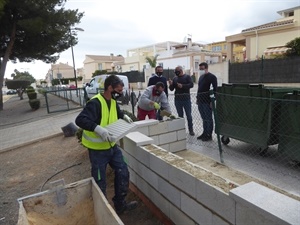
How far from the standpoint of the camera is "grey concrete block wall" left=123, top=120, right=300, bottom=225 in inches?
62.6

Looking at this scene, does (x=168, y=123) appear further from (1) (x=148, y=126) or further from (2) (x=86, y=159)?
(2) (x=86, y=159)

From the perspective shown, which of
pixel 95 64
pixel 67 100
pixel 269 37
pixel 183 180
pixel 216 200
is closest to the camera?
pixel 216 200

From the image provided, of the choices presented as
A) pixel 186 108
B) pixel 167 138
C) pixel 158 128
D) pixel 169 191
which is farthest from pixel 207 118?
pixel 169 191

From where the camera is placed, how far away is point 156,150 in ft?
9.89

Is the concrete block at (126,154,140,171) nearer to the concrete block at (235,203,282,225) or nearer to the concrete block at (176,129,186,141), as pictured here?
the concrete block at (176,129,186,141)

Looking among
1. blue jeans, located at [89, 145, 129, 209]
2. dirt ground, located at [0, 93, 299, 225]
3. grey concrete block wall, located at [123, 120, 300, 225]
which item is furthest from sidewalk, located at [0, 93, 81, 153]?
Result: grey concrete block wall, located at [123, 120, 300, 225]

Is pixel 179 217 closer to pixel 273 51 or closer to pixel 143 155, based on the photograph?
pixel 143 155

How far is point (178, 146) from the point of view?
486 cm

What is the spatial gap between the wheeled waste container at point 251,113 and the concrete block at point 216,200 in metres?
2.20

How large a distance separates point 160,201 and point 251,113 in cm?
248

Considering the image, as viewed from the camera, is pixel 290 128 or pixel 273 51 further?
pixel 273 51

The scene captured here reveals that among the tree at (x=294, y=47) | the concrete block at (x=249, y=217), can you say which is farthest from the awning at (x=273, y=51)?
the concrete block at (x=249, y=217)

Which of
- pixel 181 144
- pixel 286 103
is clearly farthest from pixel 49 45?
pixel 286 103

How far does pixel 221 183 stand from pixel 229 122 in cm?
310
